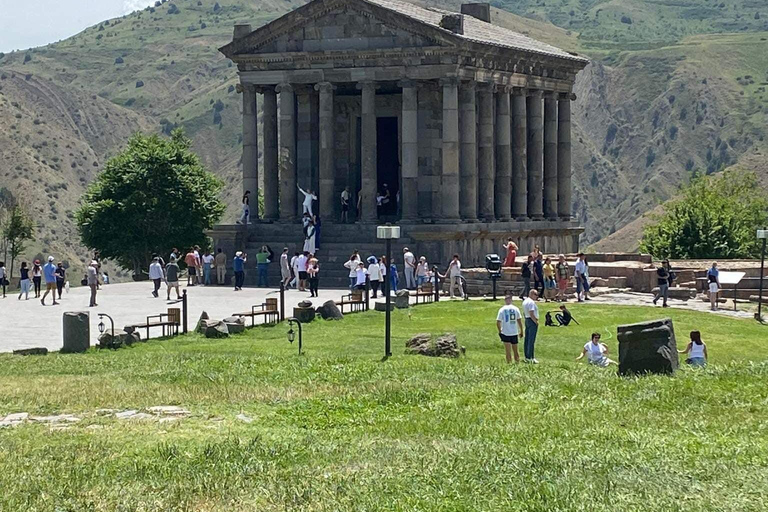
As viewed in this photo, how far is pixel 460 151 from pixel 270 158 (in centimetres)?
880

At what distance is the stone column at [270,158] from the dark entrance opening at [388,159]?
15.2ft

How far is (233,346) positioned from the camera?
3447 cm

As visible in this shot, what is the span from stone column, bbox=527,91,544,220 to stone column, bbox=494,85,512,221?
288cm

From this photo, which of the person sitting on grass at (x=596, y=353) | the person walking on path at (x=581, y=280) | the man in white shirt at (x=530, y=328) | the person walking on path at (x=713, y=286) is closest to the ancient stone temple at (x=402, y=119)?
the person walking on path at (x=581, y=280)

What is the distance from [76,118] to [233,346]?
486ft

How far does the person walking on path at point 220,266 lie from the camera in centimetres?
5706

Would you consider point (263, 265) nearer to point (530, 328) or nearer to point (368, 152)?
point (368, 152)

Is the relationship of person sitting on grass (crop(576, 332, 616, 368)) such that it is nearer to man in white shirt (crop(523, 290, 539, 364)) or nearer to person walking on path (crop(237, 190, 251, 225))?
man in white shirt (crop(523, 290, 539, 364))

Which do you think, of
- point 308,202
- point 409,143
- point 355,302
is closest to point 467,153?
point 409,143

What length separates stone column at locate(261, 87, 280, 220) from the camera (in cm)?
6338

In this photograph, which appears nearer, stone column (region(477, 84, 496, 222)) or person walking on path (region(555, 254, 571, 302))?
person walking on path (region(555, 254, 571, 302))

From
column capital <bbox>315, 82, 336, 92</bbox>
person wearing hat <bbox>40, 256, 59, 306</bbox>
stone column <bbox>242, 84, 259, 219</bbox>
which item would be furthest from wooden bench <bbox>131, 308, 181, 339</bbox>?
stone column <bbox>242, 84, 259, 219</bbox>

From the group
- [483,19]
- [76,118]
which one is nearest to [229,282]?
[483,19]

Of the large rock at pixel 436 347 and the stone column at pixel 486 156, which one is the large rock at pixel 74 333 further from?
the stone column at pixel 486 156
